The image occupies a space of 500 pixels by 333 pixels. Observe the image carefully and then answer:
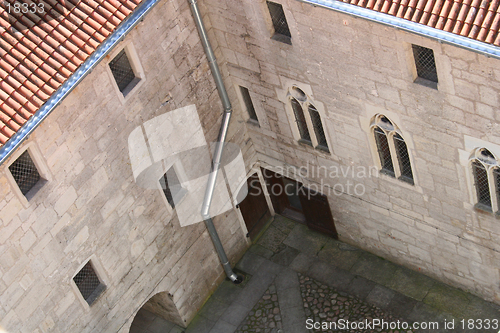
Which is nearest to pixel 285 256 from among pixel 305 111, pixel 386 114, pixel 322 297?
pixel 322 297

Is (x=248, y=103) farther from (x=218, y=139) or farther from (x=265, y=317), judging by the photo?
(x=265, y=317)

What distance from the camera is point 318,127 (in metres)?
20.6

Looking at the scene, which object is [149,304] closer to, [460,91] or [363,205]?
[363,205]

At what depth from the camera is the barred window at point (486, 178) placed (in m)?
17.2

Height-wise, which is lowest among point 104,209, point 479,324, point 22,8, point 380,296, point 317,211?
point 479,324

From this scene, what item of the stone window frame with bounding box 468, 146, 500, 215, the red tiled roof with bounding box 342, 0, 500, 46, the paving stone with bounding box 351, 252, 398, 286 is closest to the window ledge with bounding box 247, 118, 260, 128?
the paving stone with bounding box 351, 252, 398, 286

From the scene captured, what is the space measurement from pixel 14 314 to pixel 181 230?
5.40m

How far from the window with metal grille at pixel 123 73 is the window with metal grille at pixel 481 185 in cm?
788

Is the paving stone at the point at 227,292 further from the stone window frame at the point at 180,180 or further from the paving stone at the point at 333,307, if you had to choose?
the stone window frame at the point at 180,180

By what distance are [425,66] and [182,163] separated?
681 cm

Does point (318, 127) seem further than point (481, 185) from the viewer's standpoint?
Yes

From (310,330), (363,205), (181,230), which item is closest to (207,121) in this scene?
(181,230)

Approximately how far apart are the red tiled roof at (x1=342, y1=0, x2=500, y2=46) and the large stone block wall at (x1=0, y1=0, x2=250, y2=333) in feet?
19.5

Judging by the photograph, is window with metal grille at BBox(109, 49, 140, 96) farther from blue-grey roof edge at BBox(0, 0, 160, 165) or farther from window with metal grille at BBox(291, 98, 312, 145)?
window with metal grille at BBox(291, 98, 312, 145)
